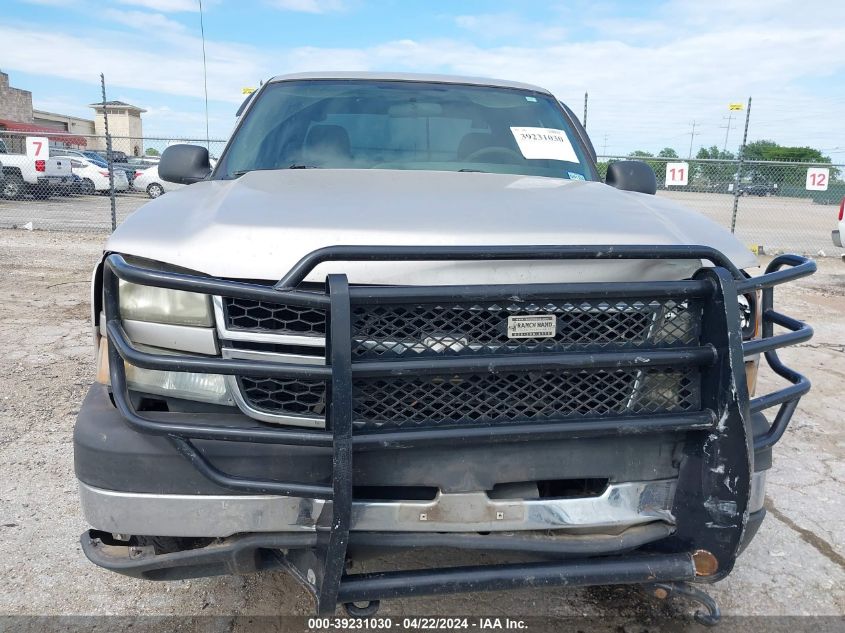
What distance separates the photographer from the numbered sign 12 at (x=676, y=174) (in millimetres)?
12836

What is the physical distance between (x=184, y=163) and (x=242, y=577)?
6.50 feet

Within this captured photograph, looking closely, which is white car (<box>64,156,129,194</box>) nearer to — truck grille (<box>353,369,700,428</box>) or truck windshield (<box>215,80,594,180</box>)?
truck windshield (<box>215,80,594,180</box>)

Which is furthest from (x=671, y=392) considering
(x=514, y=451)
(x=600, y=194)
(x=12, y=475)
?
(x=12, y=475)

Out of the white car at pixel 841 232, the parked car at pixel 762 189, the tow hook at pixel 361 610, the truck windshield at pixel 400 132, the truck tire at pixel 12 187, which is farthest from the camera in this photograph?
the truck tire at pixel 12 187

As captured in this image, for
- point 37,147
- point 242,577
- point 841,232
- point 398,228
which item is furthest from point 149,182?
point 398,228

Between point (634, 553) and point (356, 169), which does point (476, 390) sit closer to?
point (634, 553)

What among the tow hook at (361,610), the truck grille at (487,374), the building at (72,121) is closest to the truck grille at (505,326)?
the truck grille at (487,374)

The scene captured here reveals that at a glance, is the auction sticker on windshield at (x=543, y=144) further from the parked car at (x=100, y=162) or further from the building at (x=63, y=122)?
the building at (x=63, y=122)

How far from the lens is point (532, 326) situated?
5.84ft

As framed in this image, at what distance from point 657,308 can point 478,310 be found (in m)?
0.50

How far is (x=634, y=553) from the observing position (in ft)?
6.47

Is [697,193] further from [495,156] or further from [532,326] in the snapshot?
[532,326]

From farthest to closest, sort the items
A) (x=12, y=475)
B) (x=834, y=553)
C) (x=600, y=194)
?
(x=12, y=475) → (x=834, y=553) → (x=600, y=194)

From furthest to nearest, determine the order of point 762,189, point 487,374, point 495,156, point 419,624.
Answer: point 762,189 → point 495,156 → point 419,624 → point 487,374
